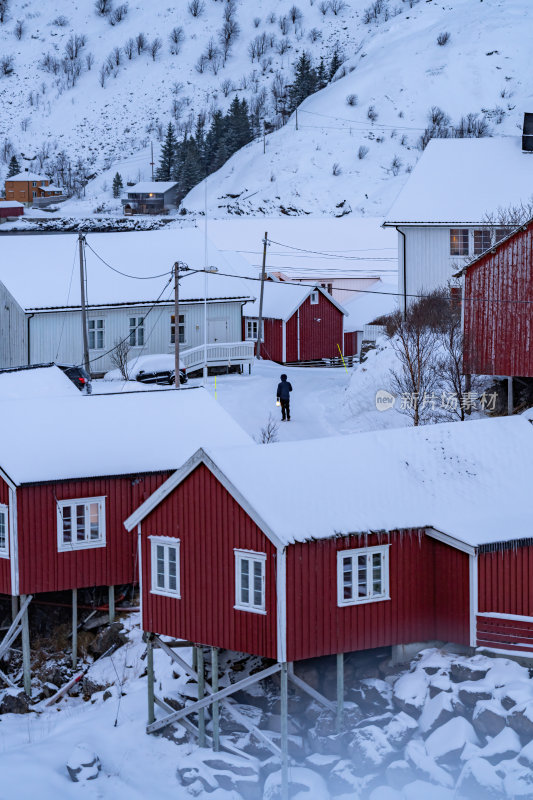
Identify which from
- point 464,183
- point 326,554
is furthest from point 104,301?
point 326,554

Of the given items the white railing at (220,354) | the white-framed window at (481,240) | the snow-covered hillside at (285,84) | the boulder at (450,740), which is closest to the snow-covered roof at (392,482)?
the boulder at (450,740)

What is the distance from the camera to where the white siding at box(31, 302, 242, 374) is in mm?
45344

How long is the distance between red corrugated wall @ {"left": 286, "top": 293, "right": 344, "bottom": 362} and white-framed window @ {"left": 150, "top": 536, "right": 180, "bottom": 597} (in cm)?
A: 2740

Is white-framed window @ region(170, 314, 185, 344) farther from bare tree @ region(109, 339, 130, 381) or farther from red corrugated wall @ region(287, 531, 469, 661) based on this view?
red corrugated wall @ region(287, 531, 469, 661)

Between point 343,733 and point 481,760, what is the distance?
8.61ft

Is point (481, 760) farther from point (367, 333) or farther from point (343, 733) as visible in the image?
point (367, 333)

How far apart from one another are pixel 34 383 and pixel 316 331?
1837 centimetres

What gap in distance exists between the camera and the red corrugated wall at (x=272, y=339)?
49000 millimetres

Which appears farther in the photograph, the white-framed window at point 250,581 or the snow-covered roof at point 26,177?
the snow-covered roof at point 26,177

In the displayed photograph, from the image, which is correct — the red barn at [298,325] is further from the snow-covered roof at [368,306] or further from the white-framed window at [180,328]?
the white-framed window at [180,328]

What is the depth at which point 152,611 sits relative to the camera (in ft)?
72.7

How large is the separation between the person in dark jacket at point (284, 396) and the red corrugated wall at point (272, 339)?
12.8 m

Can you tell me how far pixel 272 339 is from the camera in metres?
49.6

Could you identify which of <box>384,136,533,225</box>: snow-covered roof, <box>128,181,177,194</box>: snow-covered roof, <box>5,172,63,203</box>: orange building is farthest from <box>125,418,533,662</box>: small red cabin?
<box>5,172,63,203</box>: orange building
